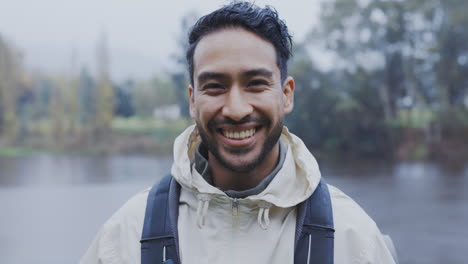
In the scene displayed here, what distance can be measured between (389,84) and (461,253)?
10.4m

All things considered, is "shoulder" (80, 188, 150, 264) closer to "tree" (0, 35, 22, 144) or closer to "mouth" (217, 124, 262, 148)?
"mouth" (217, 124, 262, 148)

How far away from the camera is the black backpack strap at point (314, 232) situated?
112 cm

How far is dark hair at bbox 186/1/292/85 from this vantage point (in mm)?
1219

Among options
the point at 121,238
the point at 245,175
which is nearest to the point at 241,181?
the point at 245,175

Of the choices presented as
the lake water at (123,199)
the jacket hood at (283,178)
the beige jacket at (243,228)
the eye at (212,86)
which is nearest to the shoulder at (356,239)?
the beige jacket at (243,228)

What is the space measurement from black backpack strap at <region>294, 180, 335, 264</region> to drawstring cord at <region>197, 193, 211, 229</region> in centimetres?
24

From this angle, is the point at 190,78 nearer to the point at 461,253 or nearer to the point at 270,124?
the point at 270,124

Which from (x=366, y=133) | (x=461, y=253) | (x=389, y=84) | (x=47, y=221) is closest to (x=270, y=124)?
(x=461, y=253)

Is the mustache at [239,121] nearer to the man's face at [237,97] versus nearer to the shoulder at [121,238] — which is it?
the man's face at [237,97]

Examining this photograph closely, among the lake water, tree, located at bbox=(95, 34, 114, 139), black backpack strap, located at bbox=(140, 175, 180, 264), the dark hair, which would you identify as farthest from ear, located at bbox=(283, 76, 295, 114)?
tree, located at bbox=(95, 34, 114, 139)

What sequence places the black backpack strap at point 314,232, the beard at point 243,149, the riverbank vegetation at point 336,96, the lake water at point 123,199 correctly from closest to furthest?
1. the black backpack strap at point 314,232
2. the beard at point 243,149
3. the lake water at point 123,199
4. the riverbank vegetation at point 336,96

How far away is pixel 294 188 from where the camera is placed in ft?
4.05

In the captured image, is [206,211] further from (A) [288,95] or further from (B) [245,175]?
(A) [288,95]

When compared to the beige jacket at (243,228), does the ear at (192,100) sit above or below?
above
